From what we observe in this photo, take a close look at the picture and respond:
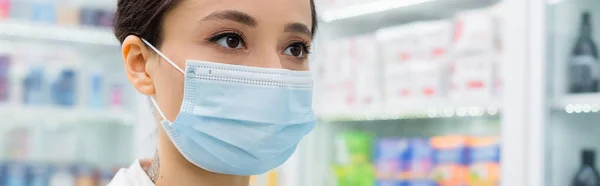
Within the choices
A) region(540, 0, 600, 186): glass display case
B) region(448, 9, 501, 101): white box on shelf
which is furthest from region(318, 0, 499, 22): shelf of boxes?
region(540, 0, 600, 186): glass display case

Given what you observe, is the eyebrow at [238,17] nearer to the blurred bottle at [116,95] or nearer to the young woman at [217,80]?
the young woman at [217,80]

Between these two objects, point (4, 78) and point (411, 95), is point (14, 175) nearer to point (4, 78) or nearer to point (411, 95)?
point (4, 78)

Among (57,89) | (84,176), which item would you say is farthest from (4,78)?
(84,176)

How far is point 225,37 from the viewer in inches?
52.1

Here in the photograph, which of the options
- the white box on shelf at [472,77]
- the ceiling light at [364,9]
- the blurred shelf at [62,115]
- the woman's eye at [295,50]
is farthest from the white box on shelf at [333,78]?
the woman's eye at [295,50]

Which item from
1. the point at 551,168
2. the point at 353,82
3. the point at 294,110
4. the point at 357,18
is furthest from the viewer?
the point at 357,18

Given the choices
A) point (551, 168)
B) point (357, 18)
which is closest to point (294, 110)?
point (551, 168)

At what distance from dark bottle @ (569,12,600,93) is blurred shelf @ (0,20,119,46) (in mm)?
2379

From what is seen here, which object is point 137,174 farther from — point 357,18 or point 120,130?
point 120,130

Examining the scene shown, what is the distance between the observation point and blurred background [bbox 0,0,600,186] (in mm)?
2375

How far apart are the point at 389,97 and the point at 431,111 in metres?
0.24

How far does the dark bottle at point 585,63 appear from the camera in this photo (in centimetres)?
235

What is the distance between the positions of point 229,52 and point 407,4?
72.6 inches

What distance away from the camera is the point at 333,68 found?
3.38 meters
